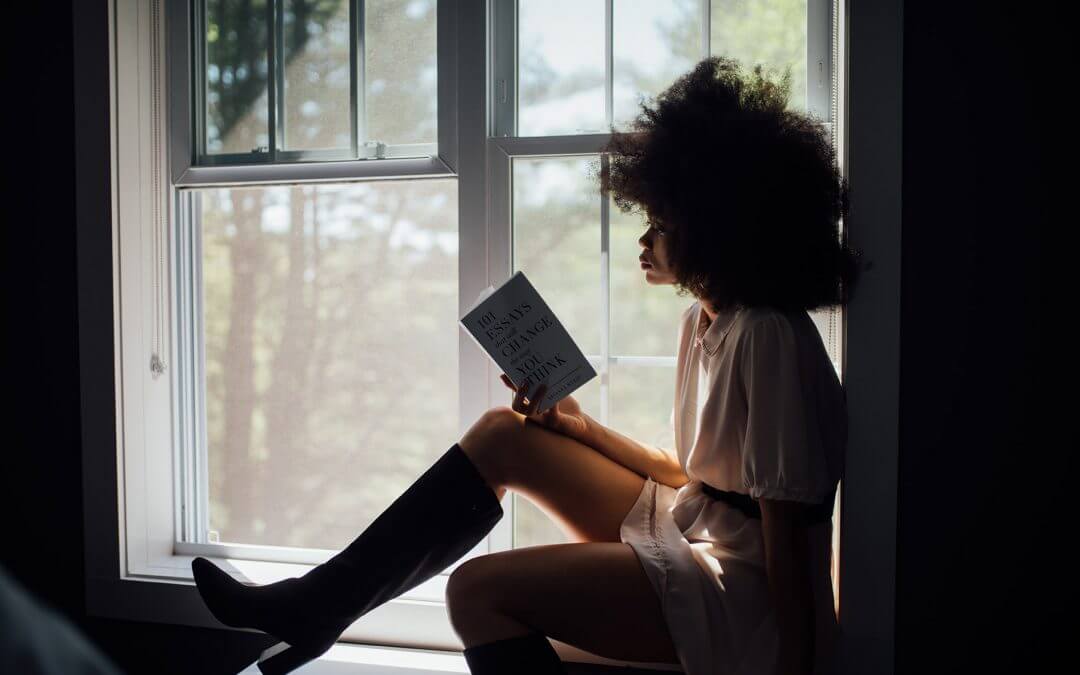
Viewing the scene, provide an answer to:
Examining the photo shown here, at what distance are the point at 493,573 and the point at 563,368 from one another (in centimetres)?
36

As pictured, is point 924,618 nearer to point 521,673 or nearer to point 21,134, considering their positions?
point 521,673

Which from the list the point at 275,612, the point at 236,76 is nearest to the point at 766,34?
the point at 236,76

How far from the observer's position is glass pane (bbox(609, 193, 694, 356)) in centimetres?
141

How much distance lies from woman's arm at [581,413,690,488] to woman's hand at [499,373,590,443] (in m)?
0.02

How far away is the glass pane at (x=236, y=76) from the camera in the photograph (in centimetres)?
157

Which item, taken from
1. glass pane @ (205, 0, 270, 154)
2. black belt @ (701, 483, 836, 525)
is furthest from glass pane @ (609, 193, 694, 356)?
glass pane @ (205, 0, 270, 154)

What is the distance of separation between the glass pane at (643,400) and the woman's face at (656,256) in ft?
0.82

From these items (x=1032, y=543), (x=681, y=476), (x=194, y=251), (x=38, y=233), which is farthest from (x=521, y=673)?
(x=38, y=233)

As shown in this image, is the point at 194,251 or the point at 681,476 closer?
the point at 681,476

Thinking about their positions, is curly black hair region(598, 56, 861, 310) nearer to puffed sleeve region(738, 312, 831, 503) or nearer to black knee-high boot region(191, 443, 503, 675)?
puffed sleeve region(738, 312, 831, 503)

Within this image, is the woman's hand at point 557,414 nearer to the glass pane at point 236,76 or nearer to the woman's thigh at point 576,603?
the woman's thigh at point 576,603

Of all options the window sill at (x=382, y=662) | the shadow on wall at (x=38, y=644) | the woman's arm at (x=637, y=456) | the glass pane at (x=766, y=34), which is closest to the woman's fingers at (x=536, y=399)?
the woman's arm at (x=637, y=456)

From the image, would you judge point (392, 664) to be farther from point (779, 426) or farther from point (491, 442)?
point (779, 426)

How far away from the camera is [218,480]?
5.63ft
